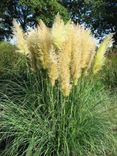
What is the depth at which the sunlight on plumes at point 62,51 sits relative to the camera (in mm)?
5906

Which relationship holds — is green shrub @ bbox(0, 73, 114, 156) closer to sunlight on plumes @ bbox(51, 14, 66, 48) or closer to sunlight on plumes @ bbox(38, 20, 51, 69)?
sunlight on plumes @ bbox(38, 20, 51, 69)

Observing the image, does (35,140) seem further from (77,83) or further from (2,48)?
(2,48)

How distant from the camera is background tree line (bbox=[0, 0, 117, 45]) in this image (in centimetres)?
3438

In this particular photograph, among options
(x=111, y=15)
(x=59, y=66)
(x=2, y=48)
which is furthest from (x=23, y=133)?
(x=111, y=15)

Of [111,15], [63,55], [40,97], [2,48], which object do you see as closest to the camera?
[63,55]

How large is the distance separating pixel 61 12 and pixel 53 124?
2834 cm

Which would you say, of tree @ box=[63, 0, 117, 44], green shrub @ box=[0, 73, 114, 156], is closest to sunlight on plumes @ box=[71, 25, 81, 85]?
green shrub @ box=[0, 73, 114, 156]

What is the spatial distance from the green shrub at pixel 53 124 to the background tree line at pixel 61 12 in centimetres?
2692

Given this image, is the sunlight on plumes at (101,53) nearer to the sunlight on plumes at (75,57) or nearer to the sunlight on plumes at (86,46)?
the sunlight on plumes at (86,46)

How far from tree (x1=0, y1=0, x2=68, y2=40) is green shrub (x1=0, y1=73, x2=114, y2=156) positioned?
2692 cm

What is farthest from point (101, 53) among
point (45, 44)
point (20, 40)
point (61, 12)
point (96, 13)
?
point (96, 13)

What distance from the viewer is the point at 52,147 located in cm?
612

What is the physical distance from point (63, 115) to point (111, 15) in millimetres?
38130

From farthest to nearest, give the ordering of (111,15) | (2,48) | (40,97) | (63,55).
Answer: (111,15)
(2,48)
(40,97)
(63,55)
